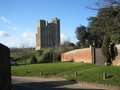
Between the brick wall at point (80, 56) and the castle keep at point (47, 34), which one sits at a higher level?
the castle keep at point (47, 34)

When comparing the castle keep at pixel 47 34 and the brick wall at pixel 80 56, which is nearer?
the brick wall at pixel 80 56

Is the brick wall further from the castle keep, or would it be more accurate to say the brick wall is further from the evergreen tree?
the castle keep

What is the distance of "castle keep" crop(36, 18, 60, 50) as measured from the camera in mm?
130712

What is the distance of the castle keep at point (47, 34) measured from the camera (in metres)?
131

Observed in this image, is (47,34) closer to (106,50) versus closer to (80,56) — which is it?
(80,56)

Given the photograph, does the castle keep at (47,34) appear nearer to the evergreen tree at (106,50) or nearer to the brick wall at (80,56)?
the brick wall at (80,56)

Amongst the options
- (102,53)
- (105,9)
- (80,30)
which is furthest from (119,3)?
(80,30)

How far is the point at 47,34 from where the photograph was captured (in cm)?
13362

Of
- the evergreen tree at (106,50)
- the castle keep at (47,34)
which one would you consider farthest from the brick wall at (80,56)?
the castle keep at (47,34)

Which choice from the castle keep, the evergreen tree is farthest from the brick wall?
the castle keep

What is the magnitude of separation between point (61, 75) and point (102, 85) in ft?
37.8

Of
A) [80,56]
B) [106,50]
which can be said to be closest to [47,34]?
[80,56]

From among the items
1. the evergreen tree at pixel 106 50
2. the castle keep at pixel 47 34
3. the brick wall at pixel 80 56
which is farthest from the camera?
the castle keep at pixel 47 34

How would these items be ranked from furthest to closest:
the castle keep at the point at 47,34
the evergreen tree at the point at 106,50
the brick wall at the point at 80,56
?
the castle keep at the point at 47,34 → the brick wall at the point at 80,56 → the evergreen tree at the point at 106,50
